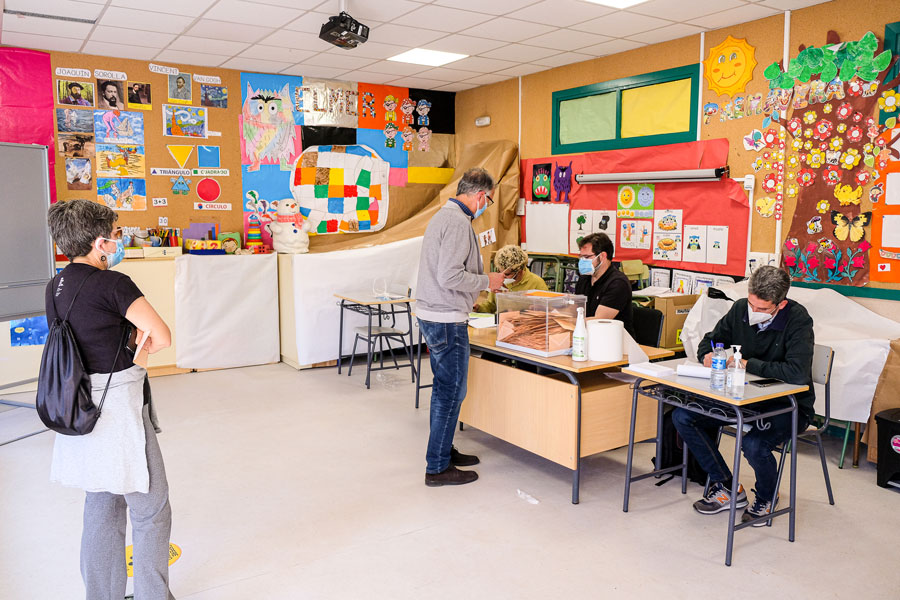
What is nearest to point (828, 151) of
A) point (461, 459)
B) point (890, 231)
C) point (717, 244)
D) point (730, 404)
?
point (890, 231)

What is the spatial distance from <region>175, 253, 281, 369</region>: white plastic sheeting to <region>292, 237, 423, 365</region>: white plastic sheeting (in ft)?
1.36

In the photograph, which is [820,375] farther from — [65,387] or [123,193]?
[123,193]

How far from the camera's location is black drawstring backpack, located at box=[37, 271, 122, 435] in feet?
6.78

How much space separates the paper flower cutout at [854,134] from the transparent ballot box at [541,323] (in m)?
A: 2.26

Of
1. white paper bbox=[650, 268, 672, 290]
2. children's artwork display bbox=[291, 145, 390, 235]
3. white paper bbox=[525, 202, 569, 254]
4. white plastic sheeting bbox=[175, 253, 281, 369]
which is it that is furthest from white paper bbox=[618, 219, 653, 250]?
white plastic sheeting bbox=[175, 253, 281, 369]

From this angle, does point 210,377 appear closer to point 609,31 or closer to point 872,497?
point 609,31

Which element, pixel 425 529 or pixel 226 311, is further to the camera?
pixel 226 311

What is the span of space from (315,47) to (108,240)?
4.16m

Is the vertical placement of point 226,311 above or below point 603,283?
below

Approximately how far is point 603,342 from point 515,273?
4.03ft

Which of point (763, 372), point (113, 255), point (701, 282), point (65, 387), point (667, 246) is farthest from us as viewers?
point (667, 246)

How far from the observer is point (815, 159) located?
15.2 ft

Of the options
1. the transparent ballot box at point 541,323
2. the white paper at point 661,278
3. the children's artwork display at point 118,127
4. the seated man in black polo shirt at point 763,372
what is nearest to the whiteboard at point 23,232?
the children's artwork display at point 118,127

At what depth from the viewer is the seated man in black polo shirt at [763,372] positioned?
3.13 meters
